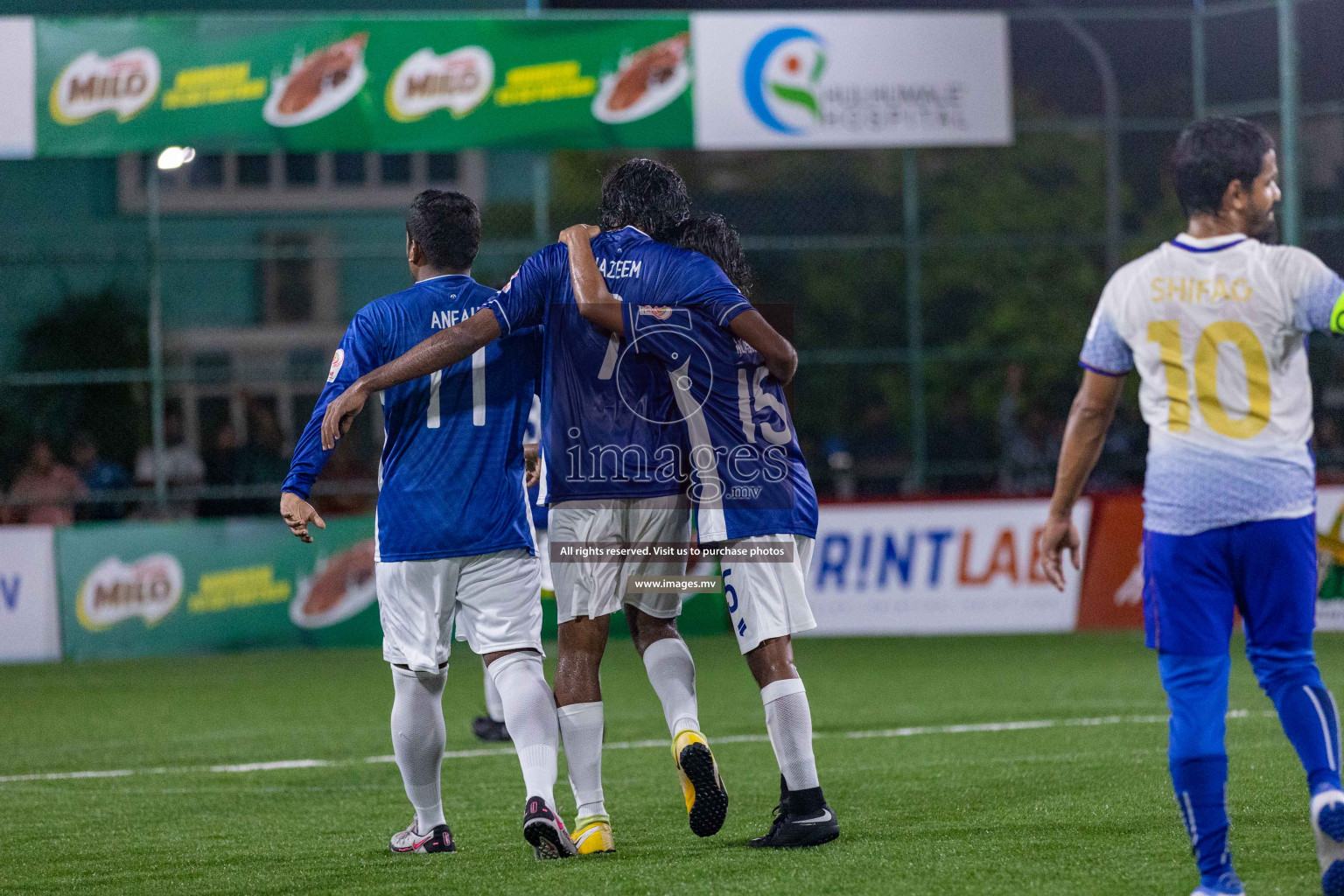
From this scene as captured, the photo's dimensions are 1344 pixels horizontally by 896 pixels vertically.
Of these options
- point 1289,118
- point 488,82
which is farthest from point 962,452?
point 488,82

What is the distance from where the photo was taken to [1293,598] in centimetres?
398

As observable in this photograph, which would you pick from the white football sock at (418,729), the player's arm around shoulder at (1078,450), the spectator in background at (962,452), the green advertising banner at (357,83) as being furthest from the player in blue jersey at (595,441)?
the spectator in background at (962,452)

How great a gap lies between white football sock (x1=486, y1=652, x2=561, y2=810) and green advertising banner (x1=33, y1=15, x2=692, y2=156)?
11568 mm

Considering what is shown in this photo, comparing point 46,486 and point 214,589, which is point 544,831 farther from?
point 46,486

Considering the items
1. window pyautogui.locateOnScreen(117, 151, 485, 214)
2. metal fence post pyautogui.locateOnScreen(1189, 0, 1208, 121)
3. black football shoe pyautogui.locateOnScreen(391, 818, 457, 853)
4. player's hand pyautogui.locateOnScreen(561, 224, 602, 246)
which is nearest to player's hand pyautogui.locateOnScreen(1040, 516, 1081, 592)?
player's hand pyautogui.locateOnScreen(561, 224, 602, 246)

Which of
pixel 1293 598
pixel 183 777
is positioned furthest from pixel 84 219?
pixel 1293 598

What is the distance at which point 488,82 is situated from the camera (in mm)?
16141

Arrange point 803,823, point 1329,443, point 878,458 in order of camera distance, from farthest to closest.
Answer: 1. point 878,458
2. point 1329,443
3. point 803,823

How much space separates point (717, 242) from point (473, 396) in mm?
971

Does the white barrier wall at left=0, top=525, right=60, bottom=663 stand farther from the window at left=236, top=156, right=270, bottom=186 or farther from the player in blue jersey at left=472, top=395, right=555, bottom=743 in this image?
the window at left=236, top=156, right=270, bottom=186

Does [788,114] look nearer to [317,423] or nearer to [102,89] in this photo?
[102,89]

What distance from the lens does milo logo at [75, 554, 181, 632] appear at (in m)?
13.9

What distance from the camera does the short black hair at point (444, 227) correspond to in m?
5.20

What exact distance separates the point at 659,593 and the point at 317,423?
47.9 inches
